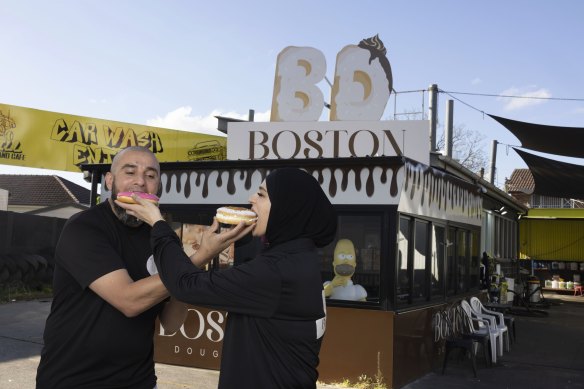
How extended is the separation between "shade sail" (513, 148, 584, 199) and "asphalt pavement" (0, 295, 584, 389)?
3496 mm

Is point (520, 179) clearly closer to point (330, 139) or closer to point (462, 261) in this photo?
point (462, 261)

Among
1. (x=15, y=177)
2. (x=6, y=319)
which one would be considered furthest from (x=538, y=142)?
(x=15, y=177)

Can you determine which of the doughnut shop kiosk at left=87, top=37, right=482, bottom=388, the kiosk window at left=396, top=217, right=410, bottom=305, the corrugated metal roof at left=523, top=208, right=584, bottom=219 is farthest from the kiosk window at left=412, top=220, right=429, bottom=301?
the corrugated metal roof at left=523, top=208, right=584, bottom=219

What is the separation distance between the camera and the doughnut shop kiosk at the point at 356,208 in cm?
694

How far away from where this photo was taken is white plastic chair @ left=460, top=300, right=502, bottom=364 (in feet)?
29.2

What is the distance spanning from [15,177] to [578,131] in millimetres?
38118

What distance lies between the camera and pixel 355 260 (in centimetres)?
722

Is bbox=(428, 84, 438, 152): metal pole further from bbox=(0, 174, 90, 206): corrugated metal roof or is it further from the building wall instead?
bbox=(0, 174, 90, 206): corrugated metal roof

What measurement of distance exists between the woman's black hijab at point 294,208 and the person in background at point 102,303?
16 centimetres

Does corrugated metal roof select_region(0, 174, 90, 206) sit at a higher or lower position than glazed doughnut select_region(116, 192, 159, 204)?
higher

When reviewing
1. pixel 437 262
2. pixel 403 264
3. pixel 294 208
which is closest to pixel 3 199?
pixel 437 262

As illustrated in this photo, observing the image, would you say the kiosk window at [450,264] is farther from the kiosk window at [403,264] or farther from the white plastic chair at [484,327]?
the kiosk window at [403,264]

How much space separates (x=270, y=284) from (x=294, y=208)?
29 cm

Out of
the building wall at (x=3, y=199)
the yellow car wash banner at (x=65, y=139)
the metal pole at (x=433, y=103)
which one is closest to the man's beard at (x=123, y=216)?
the yellow car wash banner at (x=65, y=139)
